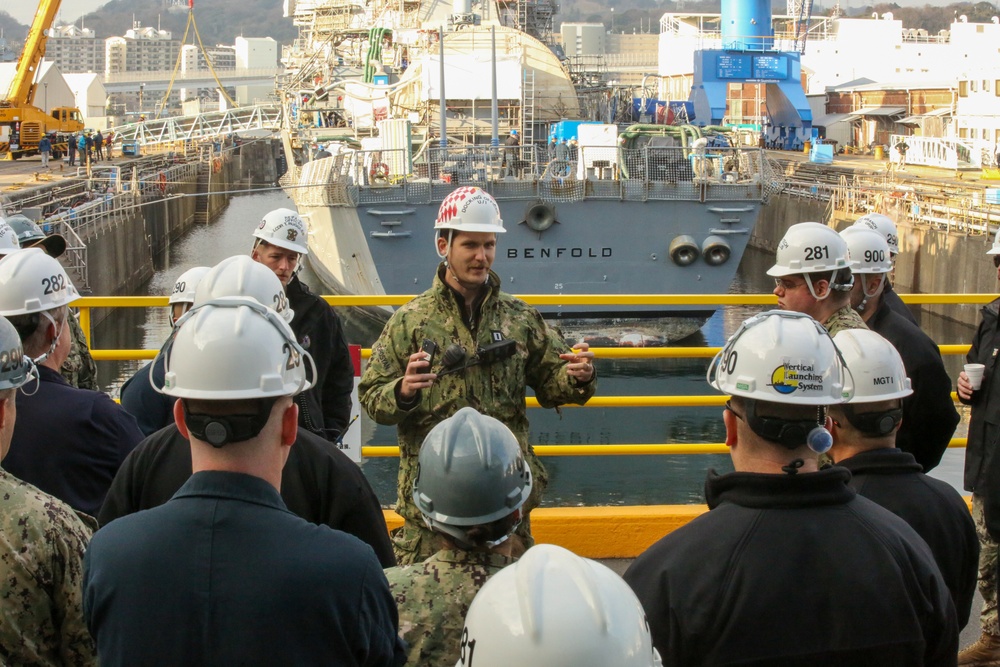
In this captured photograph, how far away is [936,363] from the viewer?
4.12m

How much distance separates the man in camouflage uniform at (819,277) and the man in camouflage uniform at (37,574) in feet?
8.42

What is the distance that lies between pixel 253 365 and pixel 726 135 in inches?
1064

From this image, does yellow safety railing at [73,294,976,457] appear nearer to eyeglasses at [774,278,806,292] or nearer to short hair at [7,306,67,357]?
eyeglasses at [774,278,806,292]

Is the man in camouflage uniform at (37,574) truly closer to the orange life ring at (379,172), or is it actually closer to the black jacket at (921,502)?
the black jacket at (921,502)

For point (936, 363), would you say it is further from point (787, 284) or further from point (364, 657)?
point (364, 657)

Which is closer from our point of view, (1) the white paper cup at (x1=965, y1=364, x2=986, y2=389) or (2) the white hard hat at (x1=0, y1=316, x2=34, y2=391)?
(2) the white hard hat at (x1=0, y1=316, x2=34, y2=391)

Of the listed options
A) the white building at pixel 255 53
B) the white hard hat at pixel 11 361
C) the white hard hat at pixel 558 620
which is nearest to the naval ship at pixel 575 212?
the white hard hat at pixel 11 361

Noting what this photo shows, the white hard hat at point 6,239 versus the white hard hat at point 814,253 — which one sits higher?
the white hard hat at point 6,239

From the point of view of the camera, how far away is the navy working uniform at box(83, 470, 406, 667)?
2088 mm

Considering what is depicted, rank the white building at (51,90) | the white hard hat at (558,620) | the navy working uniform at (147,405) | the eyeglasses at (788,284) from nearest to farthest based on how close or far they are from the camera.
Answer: the white hard hat at (558,620), the navy working uniform at (147,405), the eyeglasses at (788,284), the white building at (51,90)

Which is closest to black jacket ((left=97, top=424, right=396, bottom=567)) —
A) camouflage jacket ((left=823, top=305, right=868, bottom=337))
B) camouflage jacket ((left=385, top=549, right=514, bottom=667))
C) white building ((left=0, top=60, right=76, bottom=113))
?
camouflage jacket ((left=385, top=549, right=514, bottom=667))

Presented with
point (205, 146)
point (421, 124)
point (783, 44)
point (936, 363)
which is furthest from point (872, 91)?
point (936, 363)

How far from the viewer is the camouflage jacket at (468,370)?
3.91 m

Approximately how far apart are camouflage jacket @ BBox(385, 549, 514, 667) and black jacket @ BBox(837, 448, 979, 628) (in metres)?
1.05
